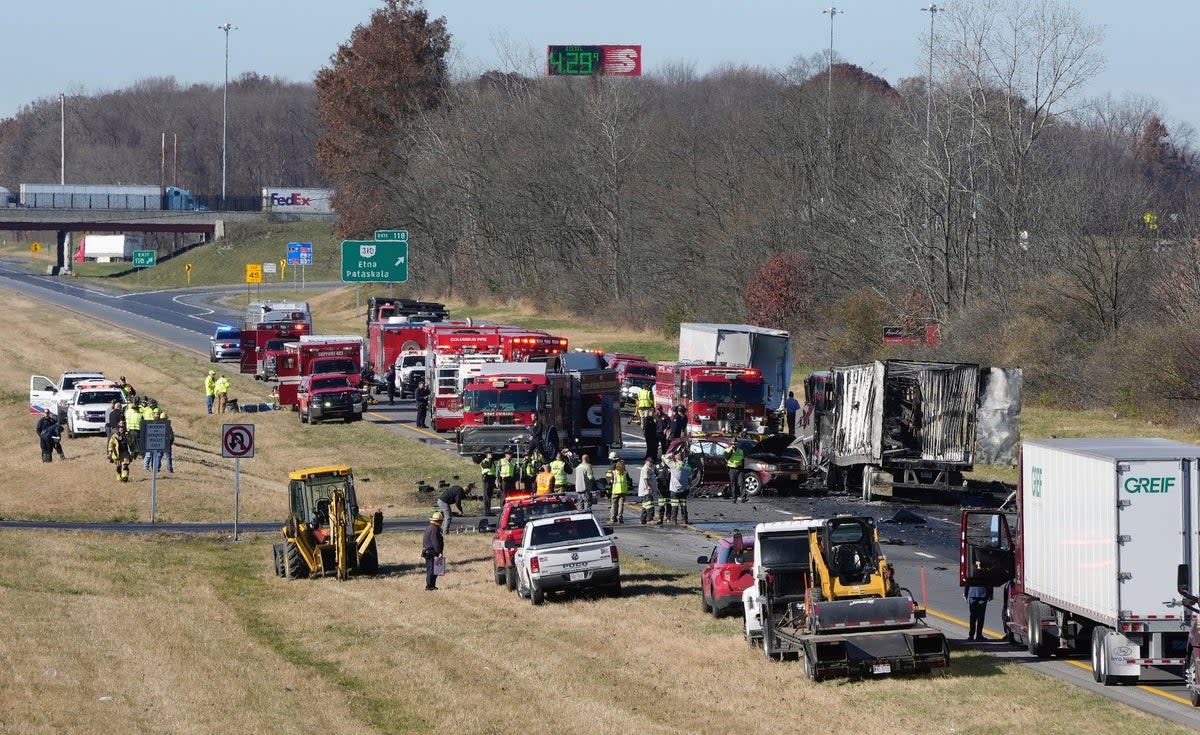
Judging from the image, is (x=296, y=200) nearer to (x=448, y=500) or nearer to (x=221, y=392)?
(x=221, y=392)

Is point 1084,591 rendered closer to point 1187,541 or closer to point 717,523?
point 1187,541

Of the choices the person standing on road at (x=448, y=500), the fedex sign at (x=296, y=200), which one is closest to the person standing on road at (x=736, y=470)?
the person standing on road at (x=448, y=500)

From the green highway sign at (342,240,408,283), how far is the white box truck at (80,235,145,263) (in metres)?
94.6

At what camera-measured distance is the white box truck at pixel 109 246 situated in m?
162

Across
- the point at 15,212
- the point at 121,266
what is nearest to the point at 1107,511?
the point at 15,212

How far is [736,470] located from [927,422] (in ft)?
15.3

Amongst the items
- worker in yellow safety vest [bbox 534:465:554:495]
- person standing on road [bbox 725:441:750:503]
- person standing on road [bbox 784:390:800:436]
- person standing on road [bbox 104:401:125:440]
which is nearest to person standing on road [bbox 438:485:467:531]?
worker in yellow safety vest [bbox 534:465:554:495]

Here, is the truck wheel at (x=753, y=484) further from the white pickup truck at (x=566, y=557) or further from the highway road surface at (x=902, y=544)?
the white pickup truck at (x=566, y=557)

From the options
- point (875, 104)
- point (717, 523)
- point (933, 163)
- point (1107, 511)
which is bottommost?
point (717, 523)

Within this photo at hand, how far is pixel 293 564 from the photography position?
98.2 ft

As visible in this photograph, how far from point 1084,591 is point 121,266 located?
150046 mm

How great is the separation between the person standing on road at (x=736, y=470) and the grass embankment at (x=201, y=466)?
7.60 m

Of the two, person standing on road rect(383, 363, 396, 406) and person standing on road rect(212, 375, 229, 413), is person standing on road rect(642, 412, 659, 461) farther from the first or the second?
A: person standing on road rect(212, 375, 229, 413)

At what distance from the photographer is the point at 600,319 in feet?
303
